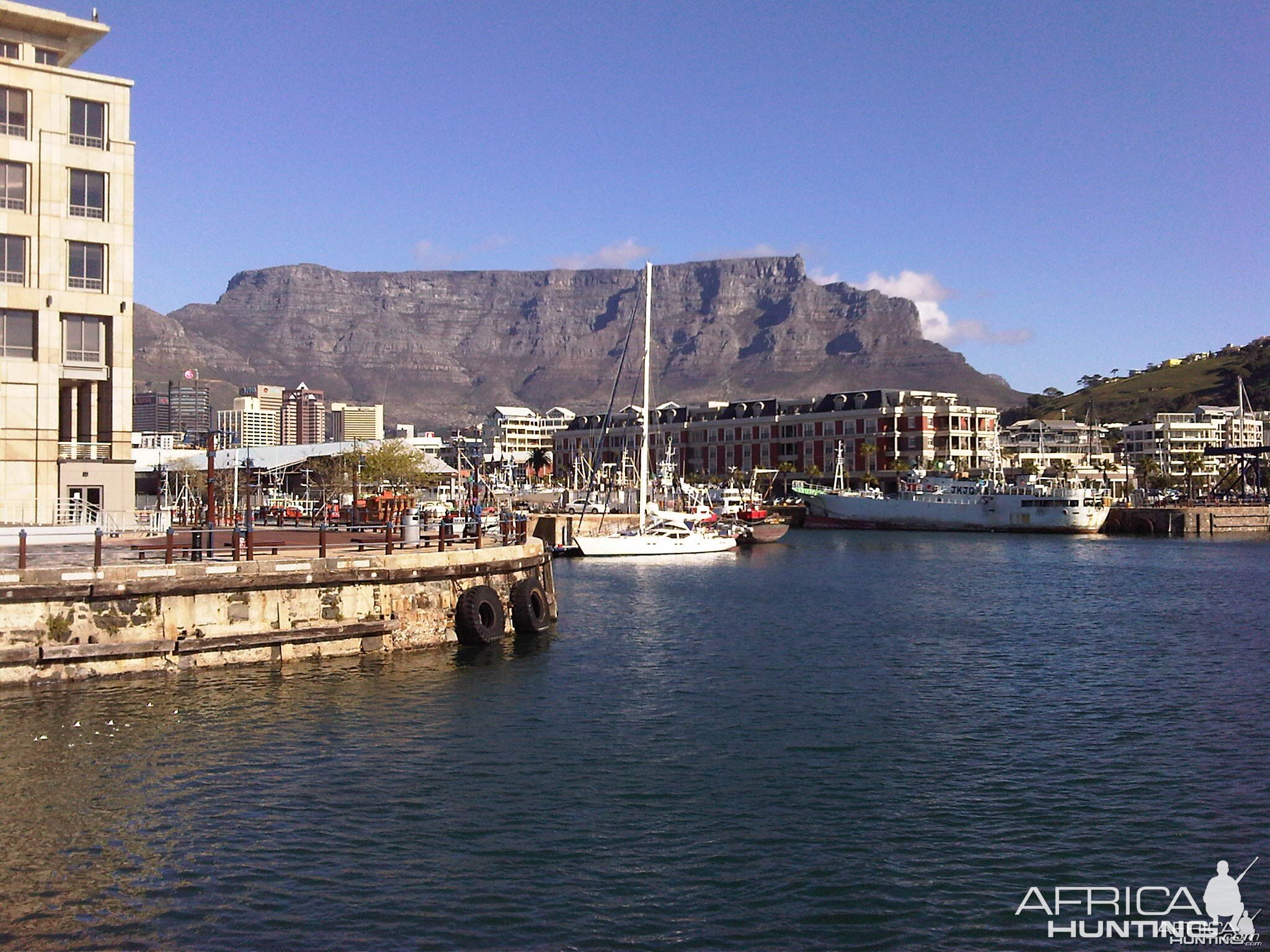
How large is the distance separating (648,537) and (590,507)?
3128 centimetres

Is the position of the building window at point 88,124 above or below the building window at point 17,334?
above

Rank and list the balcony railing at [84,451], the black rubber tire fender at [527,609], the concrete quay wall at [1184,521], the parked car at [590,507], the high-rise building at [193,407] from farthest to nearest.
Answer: the concrete quay wall at [1184,521] < the parked car at [590,507] < the high-rise building at [193,407] < the balcony railing at [84,451] < the black rubber tire fender at [527,609]

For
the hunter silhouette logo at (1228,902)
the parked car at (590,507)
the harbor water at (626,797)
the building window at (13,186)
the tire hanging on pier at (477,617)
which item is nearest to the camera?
the harbor water at (626,797)

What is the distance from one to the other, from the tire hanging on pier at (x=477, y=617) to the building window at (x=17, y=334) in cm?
2618

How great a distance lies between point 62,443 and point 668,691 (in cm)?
3448

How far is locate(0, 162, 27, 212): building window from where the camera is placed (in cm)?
4925

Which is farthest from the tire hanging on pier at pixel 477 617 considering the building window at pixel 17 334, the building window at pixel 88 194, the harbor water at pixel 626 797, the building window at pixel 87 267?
the building window at pixel 88 194

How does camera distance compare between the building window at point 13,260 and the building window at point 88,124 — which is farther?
the building window at point 88,124

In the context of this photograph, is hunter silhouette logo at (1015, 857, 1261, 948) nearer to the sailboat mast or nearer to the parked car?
the sailboat mast

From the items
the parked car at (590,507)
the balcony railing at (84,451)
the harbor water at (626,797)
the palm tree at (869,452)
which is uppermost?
the palm tree at (869,452)

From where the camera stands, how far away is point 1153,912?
57.3 ft

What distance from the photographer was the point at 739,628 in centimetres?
4788

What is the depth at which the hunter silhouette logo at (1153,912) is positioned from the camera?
54.6ft

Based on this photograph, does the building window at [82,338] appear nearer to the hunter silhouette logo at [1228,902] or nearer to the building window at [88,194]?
the building window at [88,194]
